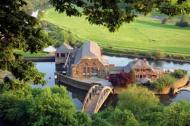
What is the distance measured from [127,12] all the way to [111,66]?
42465 millimetres

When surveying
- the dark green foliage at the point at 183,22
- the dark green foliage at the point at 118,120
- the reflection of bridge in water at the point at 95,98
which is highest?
the dark green foliage at the point at 183,22

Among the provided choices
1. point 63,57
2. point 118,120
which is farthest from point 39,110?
point 63,57

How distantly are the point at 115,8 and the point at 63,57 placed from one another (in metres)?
49.5

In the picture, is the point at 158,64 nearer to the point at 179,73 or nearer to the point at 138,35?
the point at 179,73

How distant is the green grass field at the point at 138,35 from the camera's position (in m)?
68.3

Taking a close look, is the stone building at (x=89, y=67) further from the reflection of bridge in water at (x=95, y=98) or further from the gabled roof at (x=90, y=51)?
the reflection of bridge in water at (x=95, y=98)

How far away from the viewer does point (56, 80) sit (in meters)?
50.9

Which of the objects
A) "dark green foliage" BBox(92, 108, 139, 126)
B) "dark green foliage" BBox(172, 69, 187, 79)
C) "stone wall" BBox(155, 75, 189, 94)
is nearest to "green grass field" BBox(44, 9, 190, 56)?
"dark green foliage" BBox(172, 69, 187, 79)

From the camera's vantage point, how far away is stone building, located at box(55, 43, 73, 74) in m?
56.4

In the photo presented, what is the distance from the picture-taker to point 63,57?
5853cm

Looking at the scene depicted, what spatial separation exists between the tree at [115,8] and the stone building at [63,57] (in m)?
46.0

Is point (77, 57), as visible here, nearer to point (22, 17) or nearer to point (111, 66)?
point (111, 66)

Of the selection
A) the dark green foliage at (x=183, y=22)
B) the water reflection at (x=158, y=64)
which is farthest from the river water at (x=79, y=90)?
the dark green foliage at (x=183, y=22)

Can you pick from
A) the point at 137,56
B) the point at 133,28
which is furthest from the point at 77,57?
the point at 133,28
